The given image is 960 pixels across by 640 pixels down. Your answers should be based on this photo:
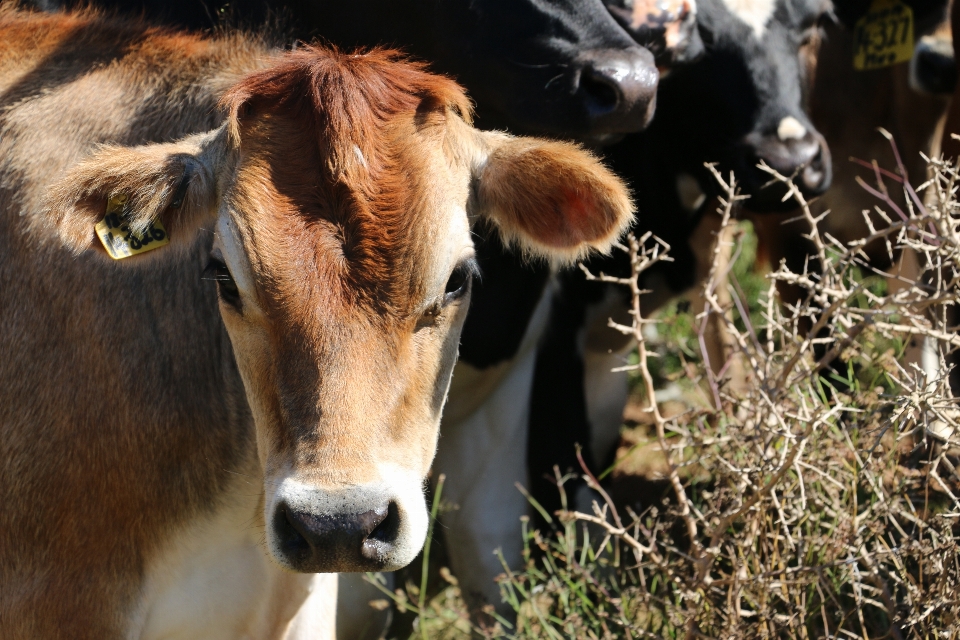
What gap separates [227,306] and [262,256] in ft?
0.81

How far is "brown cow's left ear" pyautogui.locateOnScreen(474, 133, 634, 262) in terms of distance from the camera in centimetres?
281

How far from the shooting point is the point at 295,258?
97.1 inches

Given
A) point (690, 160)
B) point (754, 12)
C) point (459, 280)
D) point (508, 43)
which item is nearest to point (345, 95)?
point (459, 280)

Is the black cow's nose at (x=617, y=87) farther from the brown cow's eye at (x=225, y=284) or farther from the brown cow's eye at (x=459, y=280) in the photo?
the brown cow's eye at (x=225, y=284)

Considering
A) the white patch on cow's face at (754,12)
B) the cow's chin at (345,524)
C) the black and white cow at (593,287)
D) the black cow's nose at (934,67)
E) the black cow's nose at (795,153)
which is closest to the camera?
the cow's chin at (345,524)

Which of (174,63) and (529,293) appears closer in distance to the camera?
(174,63)

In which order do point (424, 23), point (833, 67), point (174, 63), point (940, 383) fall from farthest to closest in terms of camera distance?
point (833, 67) → point (424, 23) → point (174, 63) → point (940, 383)

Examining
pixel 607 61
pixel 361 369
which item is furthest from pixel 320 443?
pixel 607 61

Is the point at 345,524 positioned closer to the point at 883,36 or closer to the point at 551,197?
the point at 551,197

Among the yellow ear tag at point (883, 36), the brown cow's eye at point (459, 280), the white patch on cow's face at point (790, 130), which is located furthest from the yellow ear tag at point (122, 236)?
the yellow ear tag at point (883, 36)

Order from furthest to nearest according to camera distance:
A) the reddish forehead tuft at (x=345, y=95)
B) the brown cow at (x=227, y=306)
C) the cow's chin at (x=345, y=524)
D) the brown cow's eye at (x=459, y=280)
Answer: the brown cow's eye at (x=459, y=280) → the reddish forehead tuft at (x=345, y=95) → the brown cow at (x=227, y=306) → the cow's chin at (x=345, y=524)

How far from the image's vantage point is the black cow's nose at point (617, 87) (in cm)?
360

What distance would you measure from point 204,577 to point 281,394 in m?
0.84

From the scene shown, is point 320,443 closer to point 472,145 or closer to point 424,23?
point 472,145
